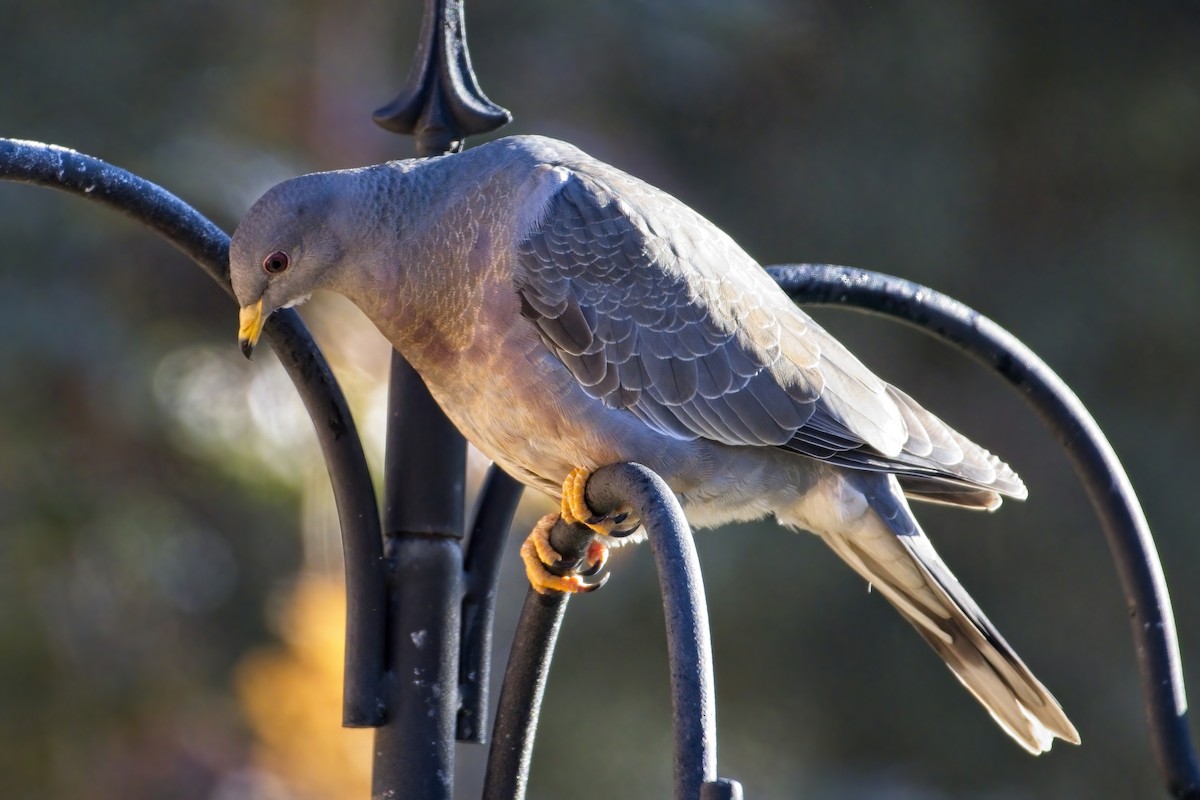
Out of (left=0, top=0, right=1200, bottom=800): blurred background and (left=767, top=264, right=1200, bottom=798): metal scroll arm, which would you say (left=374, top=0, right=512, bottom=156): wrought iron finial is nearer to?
(left=767, top=264, right=1200, bottom=798): metal scroll arm

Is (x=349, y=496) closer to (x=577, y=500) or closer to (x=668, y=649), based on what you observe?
Answer: (x=577, y=500)

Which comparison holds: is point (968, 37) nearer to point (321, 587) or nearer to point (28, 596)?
point (321, 587)

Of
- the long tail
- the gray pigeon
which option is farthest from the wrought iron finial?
the long tail

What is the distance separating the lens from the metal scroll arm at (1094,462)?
1.98m

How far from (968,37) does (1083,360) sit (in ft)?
4.64

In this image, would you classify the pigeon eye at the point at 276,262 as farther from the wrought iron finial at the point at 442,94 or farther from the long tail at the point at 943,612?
the long tail at the point at 943,612

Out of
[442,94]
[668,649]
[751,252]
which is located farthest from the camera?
[751,252]

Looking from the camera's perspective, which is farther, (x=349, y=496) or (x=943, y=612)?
(x=943, y=612)

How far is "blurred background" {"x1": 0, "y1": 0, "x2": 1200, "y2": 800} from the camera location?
4.05 meters

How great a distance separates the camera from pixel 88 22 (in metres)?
4.50

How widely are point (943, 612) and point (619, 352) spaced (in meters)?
0.78

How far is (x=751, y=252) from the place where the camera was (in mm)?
5453

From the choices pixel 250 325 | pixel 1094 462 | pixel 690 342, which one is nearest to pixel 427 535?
pixel 250 325

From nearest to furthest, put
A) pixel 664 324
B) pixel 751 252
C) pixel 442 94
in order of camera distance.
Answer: pixel 442 94, pixel 664 324, pixel 751 252
